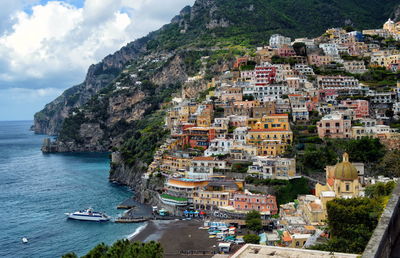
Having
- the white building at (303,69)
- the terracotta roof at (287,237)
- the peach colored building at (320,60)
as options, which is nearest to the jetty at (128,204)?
the terracotta roof at (287,237)

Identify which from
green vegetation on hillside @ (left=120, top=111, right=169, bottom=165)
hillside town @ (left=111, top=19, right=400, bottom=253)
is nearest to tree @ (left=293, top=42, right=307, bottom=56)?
hillside town @ (left=111, top=19, right=400, bottom=253)

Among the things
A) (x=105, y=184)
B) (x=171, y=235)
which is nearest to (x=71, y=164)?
(x=105, y=184)

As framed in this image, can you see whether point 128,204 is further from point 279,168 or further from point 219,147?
point 279,168

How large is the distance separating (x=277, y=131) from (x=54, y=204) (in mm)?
44360

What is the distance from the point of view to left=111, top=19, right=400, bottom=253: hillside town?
181 feet

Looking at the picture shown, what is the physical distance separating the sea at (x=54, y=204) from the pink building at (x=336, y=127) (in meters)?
35.1

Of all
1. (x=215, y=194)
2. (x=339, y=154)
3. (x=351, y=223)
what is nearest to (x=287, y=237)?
(x=351, y=223)

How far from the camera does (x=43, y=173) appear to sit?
11481 centimetres

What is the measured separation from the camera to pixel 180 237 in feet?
182

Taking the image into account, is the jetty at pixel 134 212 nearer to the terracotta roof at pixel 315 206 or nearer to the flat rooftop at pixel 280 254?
the terracotta roof at pixel 315 206

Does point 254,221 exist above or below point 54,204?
above

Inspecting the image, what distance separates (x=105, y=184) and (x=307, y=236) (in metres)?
64.8

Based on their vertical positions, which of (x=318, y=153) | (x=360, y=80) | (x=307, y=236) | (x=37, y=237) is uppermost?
(x=360, y=80)

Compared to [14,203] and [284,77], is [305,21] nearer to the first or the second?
[284,77]
